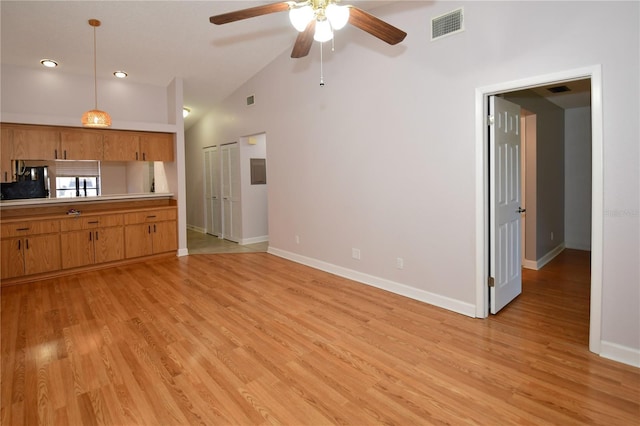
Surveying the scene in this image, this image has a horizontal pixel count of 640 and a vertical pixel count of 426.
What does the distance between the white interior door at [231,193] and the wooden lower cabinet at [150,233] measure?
1.42 metres

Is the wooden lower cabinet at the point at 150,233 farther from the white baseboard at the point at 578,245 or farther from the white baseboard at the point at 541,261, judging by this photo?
the white baseboard at the point at 578,245

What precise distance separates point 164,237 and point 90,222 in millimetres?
1108

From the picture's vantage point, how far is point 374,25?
8.59 ft

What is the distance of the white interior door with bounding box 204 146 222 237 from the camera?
7836 millimetres

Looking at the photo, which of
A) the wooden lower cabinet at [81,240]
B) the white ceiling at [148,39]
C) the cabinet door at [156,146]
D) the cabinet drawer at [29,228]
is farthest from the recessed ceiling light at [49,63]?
the cabinet drawer at [29,228]

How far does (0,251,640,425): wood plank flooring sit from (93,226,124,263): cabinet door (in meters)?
1.09

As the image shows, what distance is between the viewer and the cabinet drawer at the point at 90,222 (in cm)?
495

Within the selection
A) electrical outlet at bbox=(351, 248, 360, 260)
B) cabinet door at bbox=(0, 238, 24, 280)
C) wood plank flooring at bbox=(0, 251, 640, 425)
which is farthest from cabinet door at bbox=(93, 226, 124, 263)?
electrical outlet at bbox=(351, 248, 360, 260)

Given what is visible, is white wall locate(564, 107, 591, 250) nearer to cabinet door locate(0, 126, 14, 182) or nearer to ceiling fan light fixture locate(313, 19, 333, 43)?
ceiling fan light fixture locate(313, 19, 333, 43)

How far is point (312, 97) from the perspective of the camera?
16.5 feet

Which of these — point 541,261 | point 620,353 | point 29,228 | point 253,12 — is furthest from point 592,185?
point 29,228

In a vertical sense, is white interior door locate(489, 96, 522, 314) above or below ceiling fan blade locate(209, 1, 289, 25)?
below

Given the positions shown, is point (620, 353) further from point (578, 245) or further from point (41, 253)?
point (41, 253)

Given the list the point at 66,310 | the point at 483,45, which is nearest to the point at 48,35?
the point at 66,310
